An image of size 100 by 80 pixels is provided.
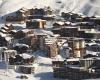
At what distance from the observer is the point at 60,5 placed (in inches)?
2731

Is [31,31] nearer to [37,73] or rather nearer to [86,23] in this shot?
[86,23]

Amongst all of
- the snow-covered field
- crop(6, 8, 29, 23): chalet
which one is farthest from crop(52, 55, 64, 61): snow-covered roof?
crop(6, 8, 29, 23): chalet

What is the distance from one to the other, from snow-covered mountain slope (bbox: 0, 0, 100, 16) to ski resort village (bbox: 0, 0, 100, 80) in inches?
92.1

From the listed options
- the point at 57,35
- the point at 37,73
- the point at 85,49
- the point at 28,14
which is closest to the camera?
the point at 37,73

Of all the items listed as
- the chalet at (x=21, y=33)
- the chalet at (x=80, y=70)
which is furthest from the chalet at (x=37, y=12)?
the chalet at (x=80, y=70)

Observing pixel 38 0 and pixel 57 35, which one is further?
pixel 38 0

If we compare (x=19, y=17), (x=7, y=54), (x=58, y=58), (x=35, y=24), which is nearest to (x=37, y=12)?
(x=19, y=17)

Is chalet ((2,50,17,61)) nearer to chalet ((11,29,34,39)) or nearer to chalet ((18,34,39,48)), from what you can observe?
chalet ((18,34,39,48))

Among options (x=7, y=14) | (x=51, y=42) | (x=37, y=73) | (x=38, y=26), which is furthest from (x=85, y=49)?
(x=7, y=14)

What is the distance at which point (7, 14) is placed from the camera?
2574 inches

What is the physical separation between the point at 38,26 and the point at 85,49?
11900 mm

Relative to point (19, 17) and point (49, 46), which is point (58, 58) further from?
A: point (19, 17)

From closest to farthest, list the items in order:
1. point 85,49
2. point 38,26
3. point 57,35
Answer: point 85,49 → point 57,35 → point 38,26

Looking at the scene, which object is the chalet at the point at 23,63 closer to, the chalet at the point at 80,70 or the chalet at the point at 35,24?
the chalet at the point at 80,70
